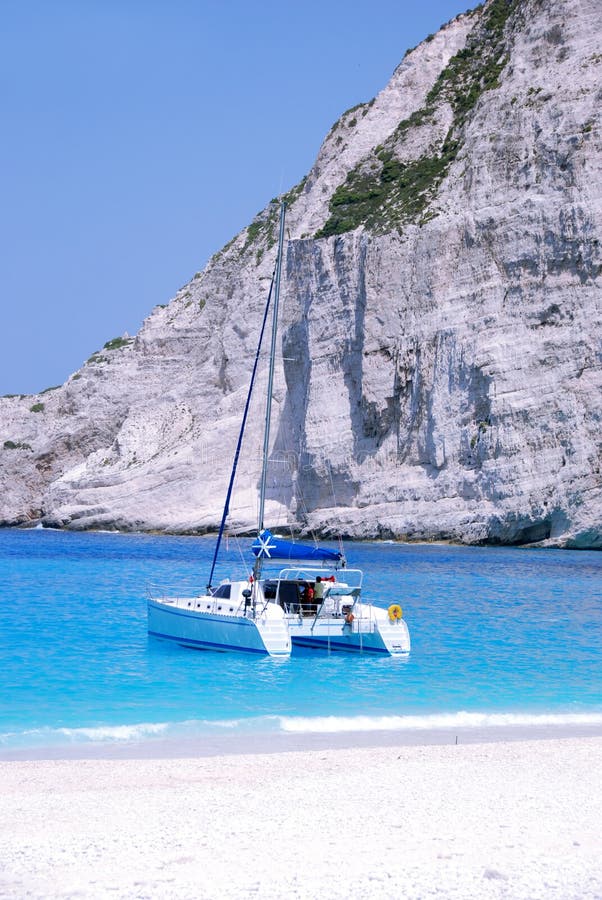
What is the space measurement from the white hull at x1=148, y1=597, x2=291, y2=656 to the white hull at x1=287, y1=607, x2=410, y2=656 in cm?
67

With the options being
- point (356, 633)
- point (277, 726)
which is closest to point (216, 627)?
point (356, 633)

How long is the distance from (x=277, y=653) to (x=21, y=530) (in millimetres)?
63446

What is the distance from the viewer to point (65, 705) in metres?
14.7

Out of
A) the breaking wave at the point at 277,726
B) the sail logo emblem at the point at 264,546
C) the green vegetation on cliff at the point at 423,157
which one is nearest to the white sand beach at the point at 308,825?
the breaking wave at the point at 277,726

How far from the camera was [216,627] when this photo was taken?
65.5 feet

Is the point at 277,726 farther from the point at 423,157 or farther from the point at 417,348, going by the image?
the point at 423,157

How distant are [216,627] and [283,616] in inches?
49.6

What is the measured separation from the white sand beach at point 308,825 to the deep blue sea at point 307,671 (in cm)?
247

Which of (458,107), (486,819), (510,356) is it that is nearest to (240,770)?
(486,819)

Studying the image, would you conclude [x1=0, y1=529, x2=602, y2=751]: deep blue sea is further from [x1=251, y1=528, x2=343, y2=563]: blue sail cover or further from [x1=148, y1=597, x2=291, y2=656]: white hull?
[x1=251, y1=528, x2=343, y2=563]: blue sail cover

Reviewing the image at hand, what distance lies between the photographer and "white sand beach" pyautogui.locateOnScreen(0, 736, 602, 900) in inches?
265

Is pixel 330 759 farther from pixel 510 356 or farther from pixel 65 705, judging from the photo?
pixel 510 356

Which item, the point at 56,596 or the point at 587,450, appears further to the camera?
the point at 587,450

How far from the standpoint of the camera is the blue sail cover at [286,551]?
21109mm
